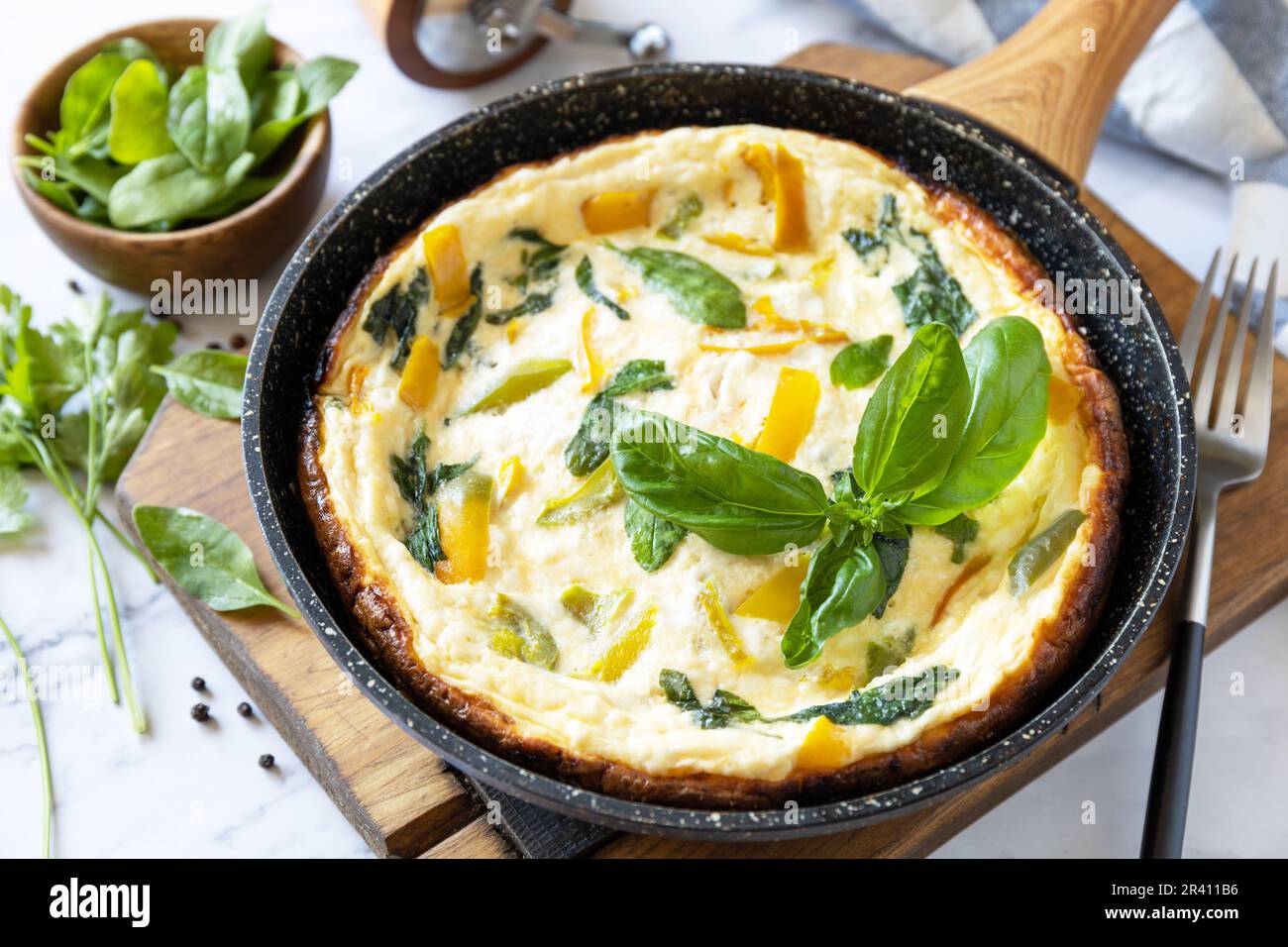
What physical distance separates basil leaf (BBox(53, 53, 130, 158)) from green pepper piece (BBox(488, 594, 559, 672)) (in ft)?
7.46

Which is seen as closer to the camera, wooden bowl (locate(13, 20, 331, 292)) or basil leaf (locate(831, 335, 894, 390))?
basil leaf (locate(831, 335, 894, 390))

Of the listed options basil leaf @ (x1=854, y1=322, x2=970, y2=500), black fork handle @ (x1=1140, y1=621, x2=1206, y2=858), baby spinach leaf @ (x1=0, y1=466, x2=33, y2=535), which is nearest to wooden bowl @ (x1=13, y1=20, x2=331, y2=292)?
baby spinach leaf @ (x1=0, y1=466, x2=33, y2=535)

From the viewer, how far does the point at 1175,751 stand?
10.9 feet

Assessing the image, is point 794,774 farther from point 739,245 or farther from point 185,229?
point 185,229

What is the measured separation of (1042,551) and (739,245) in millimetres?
1253

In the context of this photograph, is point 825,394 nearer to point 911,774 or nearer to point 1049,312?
point 1049,312

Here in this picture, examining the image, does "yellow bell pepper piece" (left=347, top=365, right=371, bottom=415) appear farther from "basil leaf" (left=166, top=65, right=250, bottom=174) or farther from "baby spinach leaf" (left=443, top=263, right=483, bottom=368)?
"basil leaf" (left=166, top=65, right=250, bottom=174)

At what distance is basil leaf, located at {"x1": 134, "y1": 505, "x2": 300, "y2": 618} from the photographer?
3.59 metres

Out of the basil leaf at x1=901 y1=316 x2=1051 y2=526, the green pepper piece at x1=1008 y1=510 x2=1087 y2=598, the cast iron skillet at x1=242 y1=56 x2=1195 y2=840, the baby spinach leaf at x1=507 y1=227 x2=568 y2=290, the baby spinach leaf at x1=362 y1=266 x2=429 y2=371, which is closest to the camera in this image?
the cast iron skillet at x1=242 y1=56 x2=1195 y2=840

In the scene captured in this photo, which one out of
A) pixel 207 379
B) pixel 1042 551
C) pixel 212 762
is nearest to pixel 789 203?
pixel 1042 551

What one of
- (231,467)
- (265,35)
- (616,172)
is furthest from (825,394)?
(265,35)

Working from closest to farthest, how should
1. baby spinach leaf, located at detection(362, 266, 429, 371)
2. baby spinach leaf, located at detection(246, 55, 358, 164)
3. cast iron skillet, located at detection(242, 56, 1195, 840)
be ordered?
1. cast iron skillet, located at detection(242, 56, 1195, 840)
2. baby spinach leaf, located at detection(362, 266, 429, 371)
3. baby spinach leaf, located at detection(246, 55, 358, 164)

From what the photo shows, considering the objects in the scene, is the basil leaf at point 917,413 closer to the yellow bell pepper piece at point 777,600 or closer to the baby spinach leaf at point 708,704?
the yellow bell pepper piece at point 777,600
